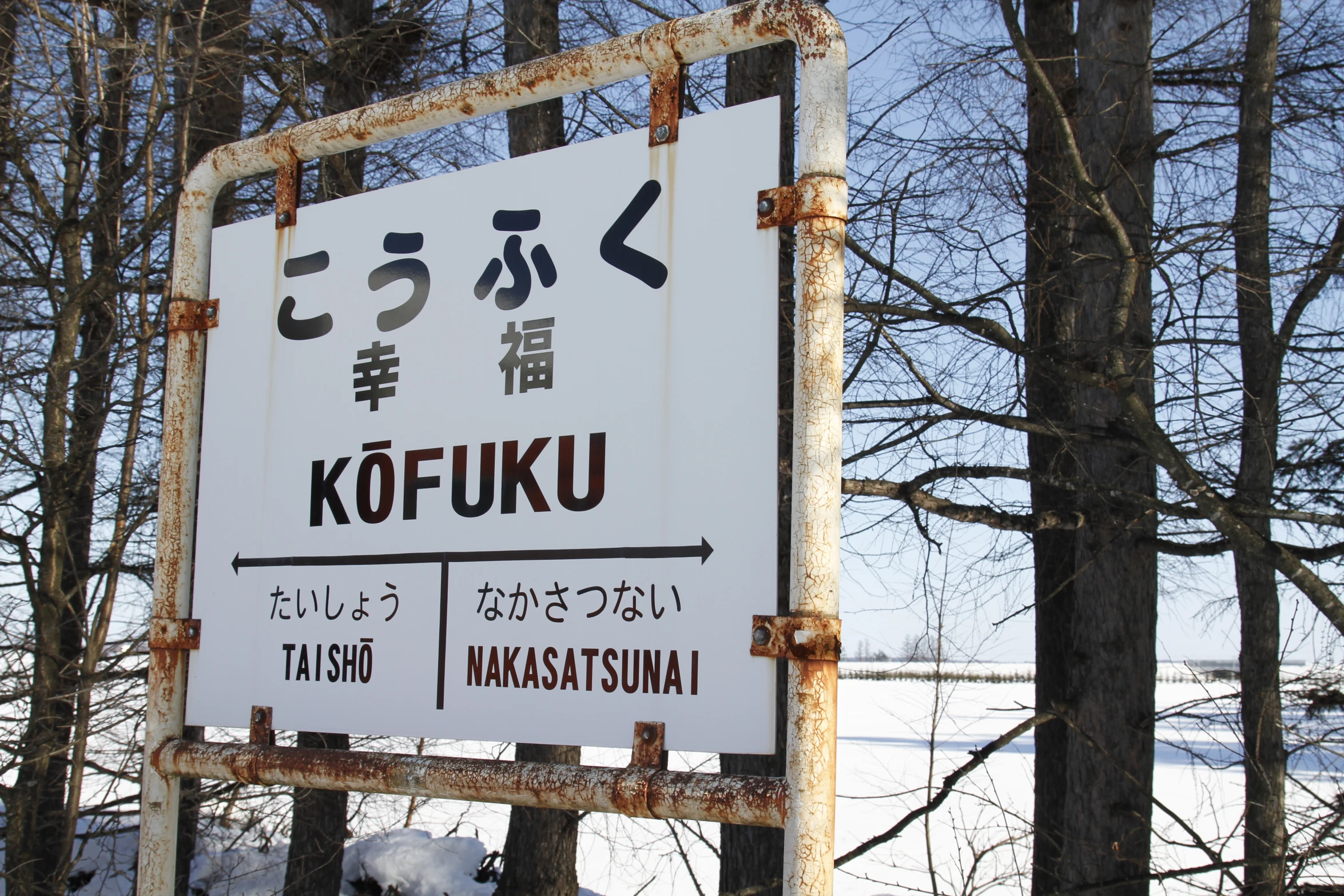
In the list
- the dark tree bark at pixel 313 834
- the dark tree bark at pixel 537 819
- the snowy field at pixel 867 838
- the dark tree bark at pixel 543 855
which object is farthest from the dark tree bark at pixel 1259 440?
the dark tree bark at pixel 313 834

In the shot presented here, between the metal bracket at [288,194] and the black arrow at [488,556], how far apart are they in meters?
0.74

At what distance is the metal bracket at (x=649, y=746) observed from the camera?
1720 millimetres

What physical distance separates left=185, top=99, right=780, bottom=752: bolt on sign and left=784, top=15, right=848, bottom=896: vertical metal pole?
49 millimetres

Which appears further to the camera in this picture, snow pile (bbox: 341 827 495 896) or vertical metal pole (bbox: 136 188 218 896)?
snow pile (bbox: 341 827 495 896)

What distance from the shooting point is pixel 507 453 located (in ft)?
6.52

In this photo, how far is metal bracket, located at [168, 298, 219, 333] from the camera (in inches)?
96.8

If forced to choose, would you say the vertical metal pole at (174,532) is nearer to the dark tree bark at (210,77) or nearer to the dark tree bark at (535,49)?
the dark tree bark at (210,77)

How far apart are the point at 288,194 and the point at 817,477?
1470 millimetres

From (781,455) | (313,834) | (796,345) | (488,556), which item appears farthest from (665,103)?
(313,834)

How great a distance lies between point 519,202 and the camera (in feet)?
6.82

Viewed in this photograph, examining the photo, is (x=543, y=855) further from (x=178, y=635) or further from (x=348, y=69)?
(x=178, y=635)

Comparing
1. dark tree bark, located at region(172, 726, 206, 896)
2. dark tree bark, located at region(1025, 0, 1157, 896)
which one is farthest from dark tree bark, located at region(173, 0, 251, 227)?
dark tree bark, located at region(1025, 0, 1157, 896)

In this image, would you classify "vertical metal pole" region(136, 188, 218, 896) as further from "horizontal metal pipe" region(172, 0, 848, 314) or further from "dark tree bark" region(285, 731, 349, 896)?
"dark tree bark" region(285, 731, 349, 896)

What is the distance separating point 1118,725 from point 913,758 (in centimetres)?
1296
